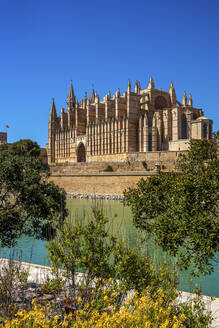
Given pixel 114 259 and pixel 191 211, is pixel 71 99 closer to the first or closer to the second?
pixel 191 211

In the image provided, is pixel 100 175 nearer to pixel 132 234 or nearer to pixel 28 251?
pixel 132 234

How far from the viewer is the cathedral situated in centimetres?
4572

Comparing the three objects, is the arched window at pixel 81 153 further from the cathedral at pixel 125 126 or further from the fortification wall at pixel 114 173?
the fortification wall at pixel 114 173

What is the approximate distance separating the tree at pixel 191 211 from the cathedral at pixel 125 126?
3257 cm

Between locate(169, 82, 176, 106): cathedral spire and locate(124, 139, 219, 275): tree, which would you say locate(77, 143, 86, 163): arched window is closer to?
locate(169, 82, 176, 106): cathedral spire

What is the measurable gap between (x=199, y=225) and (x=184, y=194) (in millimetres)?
832

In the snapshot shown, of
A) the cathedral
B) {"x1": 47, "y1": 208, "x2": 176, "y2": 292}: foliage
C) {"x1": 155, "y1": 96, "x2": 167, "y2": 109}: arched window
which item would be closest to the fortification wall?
the cathedral

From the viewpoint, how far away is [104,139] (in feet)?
180

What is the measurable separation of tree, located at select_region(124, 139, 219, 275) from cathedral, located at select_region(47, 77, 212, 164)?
1282 inches

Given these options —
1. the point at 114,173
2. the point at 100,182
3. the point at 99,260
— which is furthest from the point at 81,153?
the point at 99,260

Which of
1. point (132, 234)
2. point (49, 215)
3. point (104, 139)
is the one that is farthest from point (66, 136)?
point (49, 215)

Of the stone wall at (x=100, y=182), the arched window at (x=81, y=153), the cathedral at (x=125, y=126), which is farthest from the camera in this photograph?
the arched window at (x=81, y=153)

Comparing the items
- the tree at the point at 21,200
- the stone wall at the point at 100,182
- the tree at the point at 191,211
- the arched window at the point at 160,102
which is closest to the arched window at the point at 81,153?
the stone wall at the point at 100,182

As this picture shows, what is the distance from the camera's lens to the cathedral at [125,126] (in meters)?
45.7
